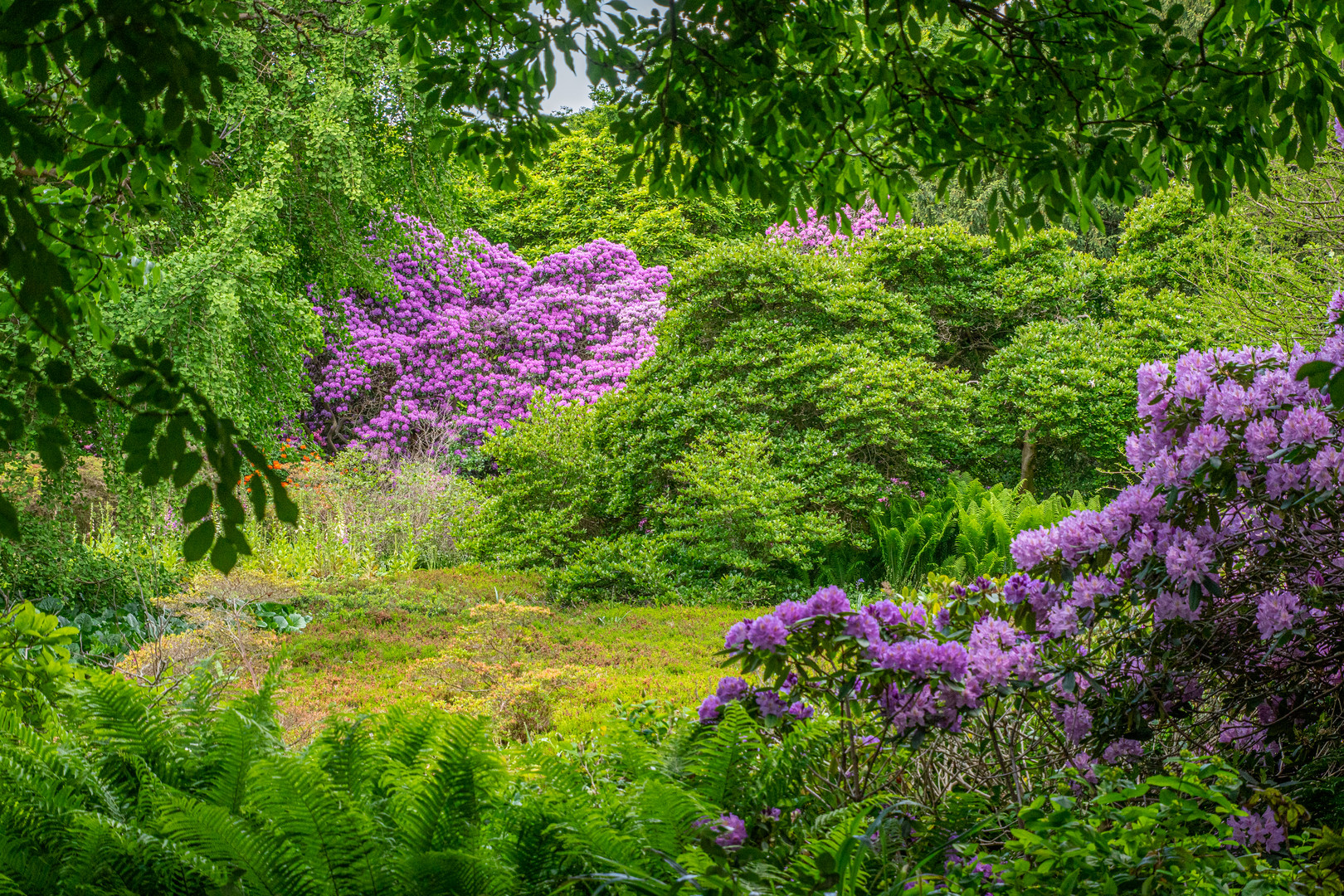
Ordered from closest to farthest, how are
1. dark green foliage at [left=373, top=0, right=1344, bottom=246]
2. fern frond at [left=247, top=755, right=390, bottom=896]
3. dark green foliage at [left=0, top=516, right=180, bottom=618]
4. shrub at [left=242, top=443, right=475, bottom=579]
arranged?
fern frond at [left=247, top=755, right=390, bottom=896]
dark green foliage at [left=373, top=0, right=1344, bottom=246]
dark green foliage at [left=0, top=516, right=180, bottom=618]
shrub at [left=242, top=443, right=475, bottom=579]

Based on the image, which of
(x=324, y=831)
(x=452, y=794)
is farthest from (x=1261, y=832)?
(x=324, y=831)

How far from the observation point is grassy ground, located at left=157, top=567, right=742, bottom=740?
4805 mm

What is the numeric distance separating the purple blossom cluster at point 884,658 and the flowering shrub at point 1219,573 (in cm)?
16

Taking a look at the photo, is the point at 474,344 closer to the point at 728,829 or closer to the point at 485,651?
the point at 485,651

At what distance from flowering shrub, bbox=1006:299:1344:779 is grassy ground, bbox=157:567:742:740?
228 centimetres

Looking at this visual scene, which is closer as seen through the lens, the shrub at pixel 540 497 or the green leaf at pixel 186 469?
the green leaf at pixel 186 469

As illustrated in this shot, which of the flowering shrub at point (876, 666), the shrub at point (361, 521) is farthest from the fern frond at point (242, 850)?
the shrub at point (361, 521)

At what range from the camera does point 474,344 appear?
14.4 m

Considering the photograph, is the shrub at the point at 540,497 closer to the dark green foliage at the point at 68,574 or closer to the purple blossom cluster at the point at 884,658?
the dark green foliage at the point at 68,574

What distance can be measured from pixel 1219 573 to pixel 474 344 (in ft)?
43.2

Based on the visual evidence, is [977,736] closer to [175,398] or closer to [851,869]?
[851,869]

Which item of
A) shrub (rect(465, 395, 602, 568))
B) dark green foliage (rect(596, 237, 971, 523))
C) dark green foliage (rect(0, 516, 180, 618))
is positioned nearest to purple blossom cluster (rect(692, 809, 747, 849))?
dark green foliage (rect(0, 516, 180, 618))

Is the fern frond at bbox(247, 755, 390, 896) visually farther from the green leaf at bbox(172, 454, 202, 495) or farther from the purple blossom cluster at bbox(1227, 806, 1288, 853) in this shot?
the purple blossom cluster at bbox(1227, 806, 1288, 853)

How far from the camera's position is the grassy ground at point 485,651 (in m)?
4.80
